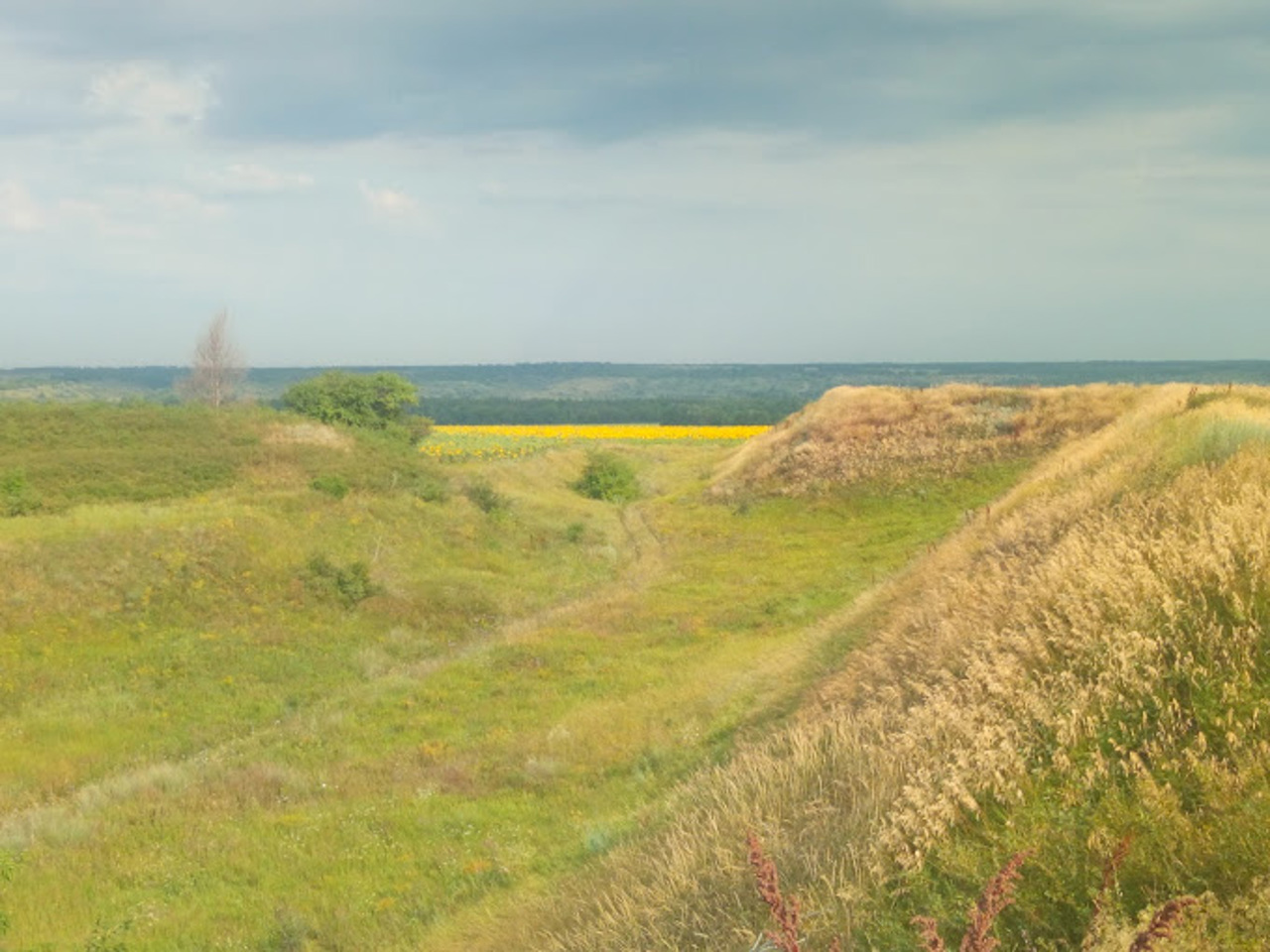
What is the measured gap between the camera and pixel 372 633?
2178 cm

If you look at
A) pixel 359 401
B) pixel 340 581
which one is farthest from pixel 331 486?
pixel 359 401

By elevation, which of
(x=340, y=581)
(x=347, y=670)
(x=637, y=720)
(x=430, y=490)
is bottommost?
(x=347, y=670)

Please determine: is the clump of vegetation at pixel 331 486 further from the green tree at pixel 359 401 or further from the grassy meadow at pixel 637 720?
the green tree at pixel 359 401

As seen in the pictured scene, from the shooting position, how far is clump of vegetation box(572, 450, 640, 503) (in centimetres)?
4822

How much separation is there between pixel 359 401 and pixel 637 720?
126 ft

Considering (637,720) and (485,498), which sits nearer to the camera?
(637,720)

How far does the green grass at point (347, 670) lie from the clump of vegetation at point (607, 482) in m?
10.6

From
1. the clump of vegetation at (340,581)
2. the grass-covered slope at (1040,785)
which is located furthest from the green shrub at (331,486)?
the grass-covered slope at (1040,785)

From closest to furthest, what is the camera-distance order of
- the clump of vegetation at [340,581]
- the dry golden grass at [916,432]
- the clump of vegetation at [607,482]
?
the clump of vegetation at [340,581]
the dry golden grass at [916,432]
the clump of vegetation at [607,482]

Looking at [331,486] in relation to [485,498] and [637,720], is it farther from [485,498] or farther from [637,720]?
[637,720]

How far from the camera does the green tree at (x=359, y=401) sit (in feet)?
155

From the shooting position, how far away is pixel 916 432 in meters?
37.9

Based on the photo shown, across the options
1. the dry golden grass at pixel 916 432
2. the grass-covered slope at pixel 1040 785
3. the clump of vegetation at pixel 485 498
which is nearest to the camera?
the grass-covered slope at pixel 1040 785

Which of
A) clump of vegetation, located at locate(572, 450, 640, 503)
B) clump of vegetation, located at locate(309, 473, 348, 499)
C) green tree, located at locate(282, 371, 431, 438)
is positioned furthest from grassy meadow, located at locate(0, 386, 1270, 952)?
clump of vegetation, located at locate(572, 450, 640, 503)
